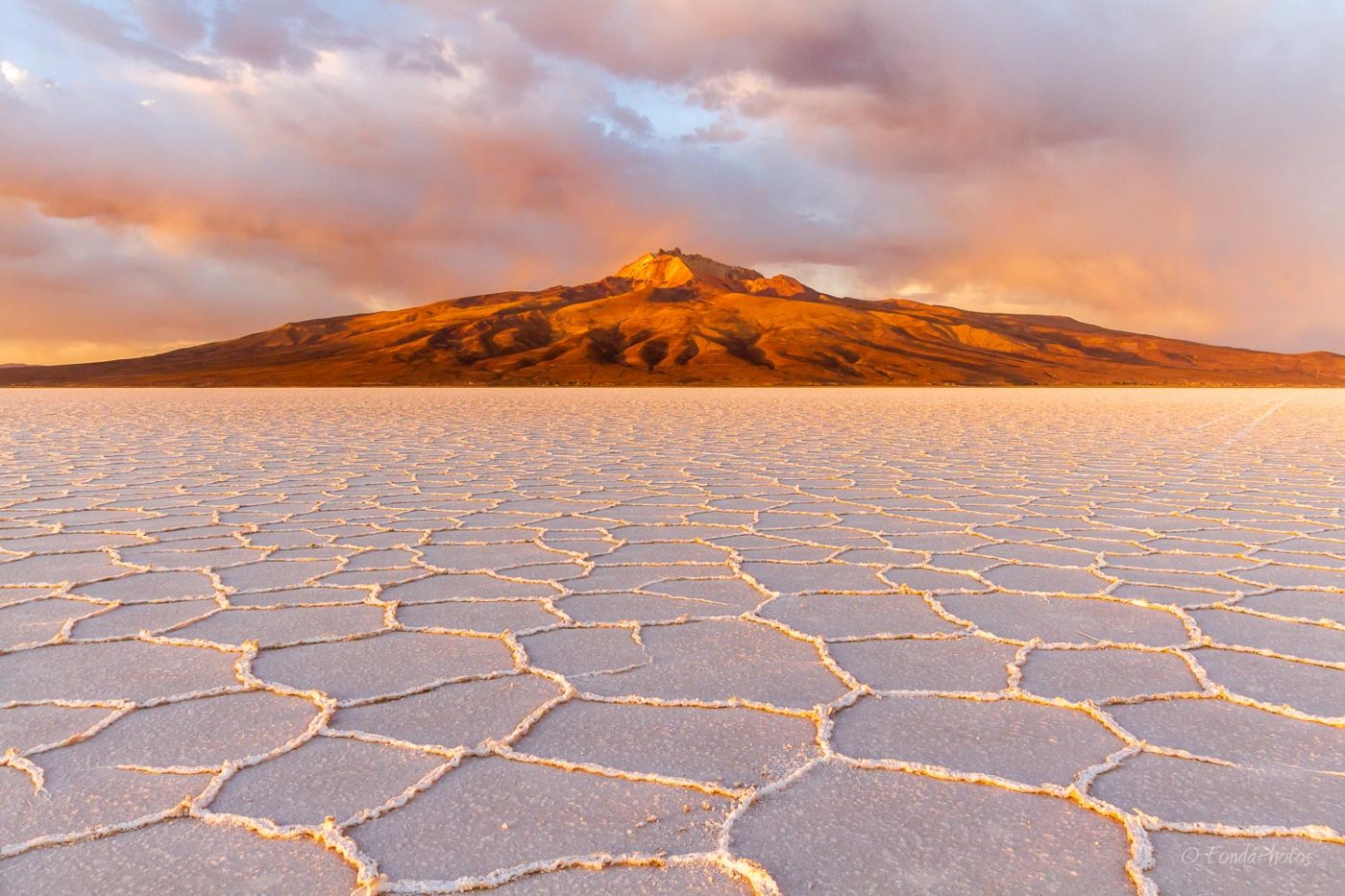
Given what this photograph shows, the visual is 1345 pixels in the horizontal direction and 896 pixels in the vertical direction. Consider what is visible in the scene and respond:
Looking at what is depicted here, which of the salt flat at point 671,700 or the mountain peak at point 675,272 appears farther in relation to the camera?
the mountain peak at point 675,272

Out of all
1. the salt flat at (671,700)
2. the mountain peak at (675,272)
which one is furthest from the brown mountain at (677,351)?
the salt flat at (671,700)

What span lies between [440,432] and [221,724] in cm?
857

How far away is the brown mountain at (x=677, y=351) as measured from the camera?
221ft

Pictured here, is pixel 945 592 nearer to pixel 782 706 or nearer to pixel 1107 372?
pixel 782 706

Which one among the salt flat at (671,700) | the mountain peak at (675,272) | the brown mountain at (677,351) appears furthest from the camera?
the mountain peak at (675,272)

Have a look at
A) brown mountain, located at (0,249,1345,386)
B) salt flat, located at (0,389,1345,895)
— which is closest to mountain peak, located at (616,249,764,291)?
brown mountain, located at (0,249,1345,386)

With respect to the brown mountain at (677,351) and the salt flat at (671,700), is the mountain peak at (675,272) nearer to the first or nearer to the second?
the brown mountain at (677,351)

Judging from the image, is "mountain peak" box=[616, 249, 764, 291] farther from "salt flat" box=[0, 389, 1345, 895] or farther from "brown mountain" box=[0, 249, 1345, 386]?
"salt flat" box=[0, 389, 1345, 895]

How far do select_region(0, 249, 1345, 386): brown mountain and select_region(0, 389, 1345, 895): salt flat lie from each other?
5093cm

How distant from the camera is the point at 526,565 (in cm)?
309

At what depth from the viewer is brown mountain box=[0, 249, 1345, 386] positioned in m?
67.5

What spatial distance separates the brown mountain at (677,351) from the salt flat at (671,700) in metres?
50.9

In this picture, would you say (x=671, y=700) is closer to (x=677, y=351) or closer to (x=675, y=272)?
(x=677, y=351)

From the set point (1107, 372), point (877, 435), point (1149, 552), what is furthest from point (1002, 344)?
point (1149, 552)
